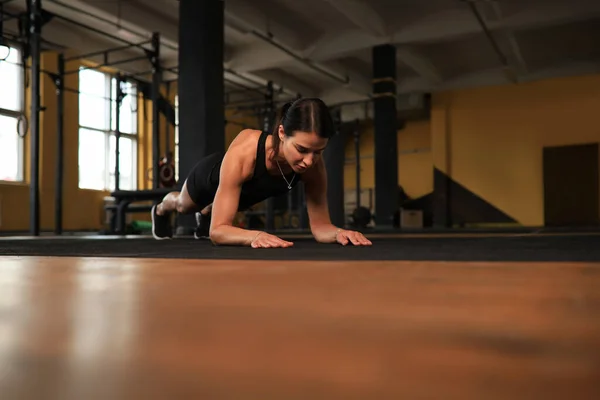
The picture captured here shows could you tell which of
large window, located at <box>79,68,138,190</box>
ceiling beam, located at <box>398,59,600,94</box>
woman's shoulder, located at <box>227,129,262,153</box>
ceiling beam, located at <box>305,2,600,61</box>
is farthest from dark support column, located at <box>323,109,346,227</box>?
woman's shoulder, located at <box>227,129,262,153</box>

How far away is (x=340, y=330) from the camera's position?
1.46 ft

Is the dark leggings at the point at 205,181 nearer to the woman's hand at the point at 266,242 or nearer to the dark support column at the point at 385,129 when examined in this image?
the woman's hand at the point at 266,242

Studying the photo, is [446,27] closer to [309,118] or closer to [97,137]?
[97,137]

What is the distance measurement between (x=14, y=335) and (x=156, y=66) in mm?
4855

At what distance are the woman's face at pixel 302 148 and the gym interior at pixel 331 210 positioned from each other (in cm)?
26

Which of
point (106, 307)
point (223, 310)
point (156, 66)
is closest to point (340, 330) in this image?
point (223, 310)

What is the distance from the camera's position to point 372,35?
22.5 ft

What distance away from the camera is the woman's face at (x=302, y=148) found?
1.57m

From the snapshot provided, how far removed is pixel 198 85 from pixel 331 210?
16.1 feet

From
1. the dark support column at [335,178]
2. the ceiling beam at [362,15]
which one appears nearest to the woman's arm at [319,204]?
the ceiling beam at [362,15]

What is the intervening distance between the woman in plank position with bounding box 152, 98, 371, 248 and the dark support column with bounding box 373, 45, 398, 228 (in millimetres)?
4854

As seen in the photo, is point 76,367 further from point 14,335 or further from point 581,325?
point 581,325

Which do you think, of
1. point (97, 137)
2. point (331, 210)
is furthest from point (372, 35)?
point (97, 137)

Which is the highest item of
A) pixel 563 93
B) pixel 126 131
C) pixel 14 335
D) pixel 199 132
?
pixel 563 93
